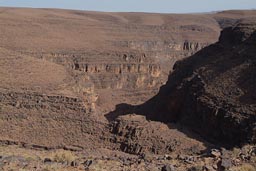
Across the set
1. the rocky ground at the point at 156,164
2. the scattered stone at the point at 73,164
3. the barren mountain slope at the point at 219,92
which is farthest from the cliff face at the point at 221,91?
the scattered stone at the point at 73,164

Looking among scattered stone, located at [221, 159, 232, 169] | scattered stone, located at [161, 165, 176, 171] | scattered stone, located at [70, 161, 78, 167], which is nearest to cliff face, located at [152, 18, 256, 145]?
scattered stone, located at [221, 159, 232, 169]

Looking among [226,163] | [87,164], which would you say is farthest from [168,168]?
[87,164]

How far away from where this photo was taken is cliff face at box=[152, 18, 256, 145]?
28.0 m

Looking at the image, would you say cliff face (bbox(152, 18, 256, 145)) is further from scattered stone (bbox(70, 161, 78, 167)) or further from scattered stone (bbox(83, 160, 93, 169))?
scattered stone (bbox(70, 161, 78, 167))

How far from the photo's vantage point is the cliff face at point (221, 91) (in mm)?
27969

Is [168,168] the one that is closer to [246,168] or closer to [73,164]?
[246,168]

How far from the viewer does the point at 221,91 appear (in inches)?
1197

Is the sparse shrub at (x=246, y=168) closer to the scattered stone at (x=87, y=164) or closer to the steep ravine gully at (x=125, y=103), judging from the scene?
the scattered stone at (x=87, y=164)

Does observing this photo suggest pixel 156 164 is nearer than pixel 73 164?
No

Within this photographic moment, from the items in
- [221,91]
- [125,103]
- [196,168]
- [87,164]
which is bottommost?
[125,103]

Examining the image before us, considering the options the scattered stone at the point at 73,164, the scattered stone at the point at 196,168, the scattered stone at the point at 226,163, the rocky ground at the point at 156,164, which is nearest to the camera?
the scattered stone at the point at 196,168

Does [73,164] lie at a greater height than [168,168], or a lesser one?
lesser

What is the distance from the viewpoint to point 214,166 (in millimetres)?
14555

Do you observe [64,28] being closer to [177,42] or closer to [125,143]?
[177,42]
